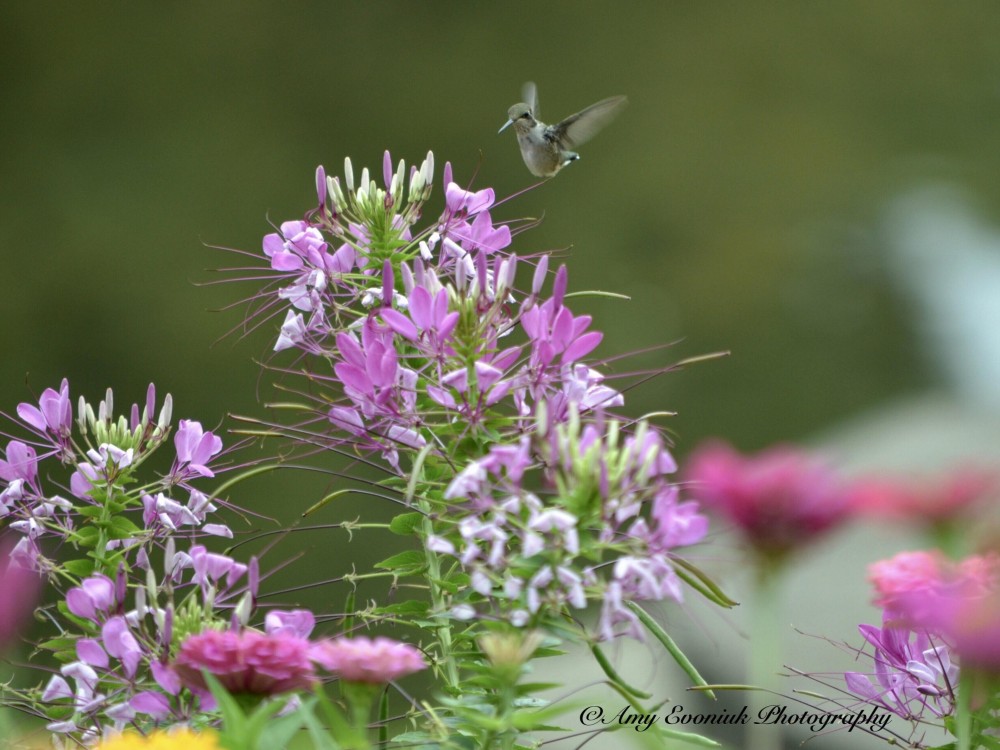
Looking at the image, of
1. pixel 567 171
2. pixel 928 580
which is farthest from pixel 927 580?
pixel 567 171

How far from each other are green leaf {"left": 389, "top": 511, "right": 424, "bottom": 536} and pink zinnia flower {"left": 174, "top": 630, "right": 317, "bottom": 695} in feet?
0.44

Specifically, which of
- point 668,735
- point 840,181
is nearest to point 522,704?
point 668,735

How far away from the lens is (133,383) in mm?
3525

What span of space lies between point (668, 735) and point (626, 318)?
11.5 feet

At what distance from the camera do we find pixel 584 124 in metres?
1.14

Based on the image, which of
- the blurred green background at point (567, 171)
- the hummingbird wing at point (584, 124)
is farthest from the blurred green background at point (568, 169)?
the hummingbird wing at point (584, 124)

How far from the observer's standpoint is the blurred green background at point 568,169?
3.67 metres

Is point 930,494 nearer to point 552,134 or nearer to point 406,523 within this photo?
point 406,523

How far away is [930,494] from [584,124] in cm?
82

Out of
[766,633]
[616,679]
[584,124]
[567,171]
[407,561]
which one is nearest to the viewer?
[766,633]

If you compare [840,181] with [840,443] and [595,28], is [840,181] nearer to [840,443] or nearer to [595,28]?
[595,28]

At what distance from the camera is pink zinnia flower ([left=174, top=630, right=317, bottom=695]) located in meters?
0.35

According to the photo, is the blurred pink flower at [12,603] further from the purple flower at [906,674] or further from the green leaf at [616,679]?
the purple flower at [906,674]

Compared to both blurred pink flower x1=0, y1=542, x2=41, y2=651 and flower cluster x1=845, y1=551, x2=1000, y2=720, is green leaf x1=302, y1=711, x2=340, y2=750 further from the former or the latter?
flower cluster x1=845, y1=551, x2=1000, y2=720
